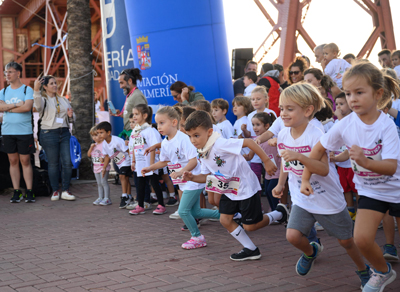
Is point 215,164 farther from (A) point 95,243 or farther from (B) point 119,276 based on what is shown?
(A) point 95,243

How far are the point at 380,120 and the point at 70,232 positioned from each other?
4.33 meters

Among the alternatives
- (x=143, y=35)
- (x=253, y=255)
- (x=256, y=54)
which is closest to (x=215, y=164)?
(x=253, y=255)

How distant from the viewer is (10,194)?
941cm

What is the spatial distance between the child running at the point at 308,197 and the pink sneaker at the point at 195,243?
143cm

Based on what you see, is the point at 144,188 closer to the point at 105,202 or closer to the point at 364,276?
the point at 105,202

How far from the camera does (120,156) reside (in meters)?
7.87

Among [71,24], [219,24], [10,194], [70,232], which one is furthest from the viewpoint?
[71,24]

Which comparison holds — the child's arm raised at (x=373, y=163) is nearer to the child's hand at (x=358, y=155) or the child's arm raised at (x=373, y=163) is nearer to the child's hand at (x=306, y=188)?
the child's hand at (x=358, y=155)

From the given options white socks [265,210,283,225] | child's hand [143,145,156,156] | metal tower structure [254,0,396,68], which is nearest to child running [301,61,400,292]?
white socks [265,210,283,225]

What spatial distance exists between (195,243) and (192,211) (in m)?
0.57

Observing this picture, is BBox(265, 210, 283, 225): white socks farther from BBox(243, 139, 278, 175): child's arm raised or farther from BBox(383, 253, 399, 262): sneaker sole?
BBox(383, 253, 399, 262): sneaker sole

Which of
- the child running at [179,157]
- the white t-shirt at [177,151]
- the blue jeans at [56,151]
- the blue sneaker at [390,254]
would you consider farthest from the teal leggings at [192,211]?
the blue jeans at [56,151]

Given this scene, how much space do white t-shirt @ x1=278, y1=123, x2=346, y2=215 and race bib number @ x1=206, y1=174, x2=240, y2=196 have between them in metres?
0.77

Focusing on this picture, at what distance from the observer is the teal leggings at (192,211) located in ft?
17.0
